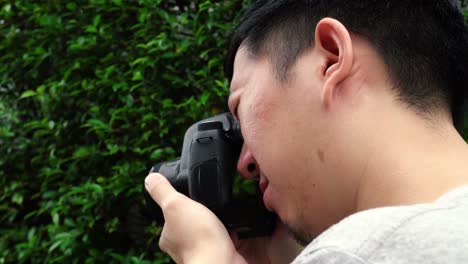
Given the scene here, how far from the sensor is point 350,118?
110 centimetres

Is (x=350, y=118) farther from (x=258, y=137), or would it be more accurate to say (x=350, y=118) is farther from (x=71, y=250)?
(x=71, y=250)

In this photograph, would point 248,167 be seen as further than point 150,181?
No

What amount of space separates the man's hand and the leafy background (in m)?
0.81

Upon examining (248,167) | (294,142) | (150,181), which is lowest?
(150,181)

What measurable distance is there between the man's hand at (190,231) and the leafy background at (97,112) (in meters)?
0.81

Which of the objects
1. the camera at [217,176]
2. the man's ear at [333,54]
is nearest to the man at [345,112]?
the man's ear at [333,54]

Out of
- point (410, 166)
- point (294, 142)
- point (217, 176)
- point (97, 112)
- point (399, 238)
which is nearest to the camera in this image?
point (399, 238)

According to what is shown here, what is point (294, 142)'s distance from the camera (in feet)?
3.82

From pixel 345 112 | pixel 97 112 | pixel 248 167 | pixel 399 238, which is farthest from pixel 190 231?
pixel 97 112

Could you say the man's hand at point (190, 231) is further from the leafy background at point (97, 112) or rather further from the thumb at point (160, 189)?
the leafy background at point (97, 112)

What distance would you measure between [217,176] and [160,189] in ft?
0.42

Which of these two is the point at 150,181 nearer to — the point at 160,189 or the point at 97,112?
the point at 160,189

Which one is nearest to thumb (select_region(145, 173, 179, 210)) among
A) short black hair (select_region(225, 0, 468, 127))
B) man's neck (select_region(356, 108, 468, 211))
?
short black hair (select_region(225, 0, 468, 127))

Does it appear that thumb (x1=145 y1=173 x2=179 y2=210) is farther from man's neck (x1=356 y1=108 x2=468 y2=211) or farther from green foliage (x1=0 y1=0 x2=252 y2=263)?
green foliage (x1=0 y1=0 x2=252 y2=263)
